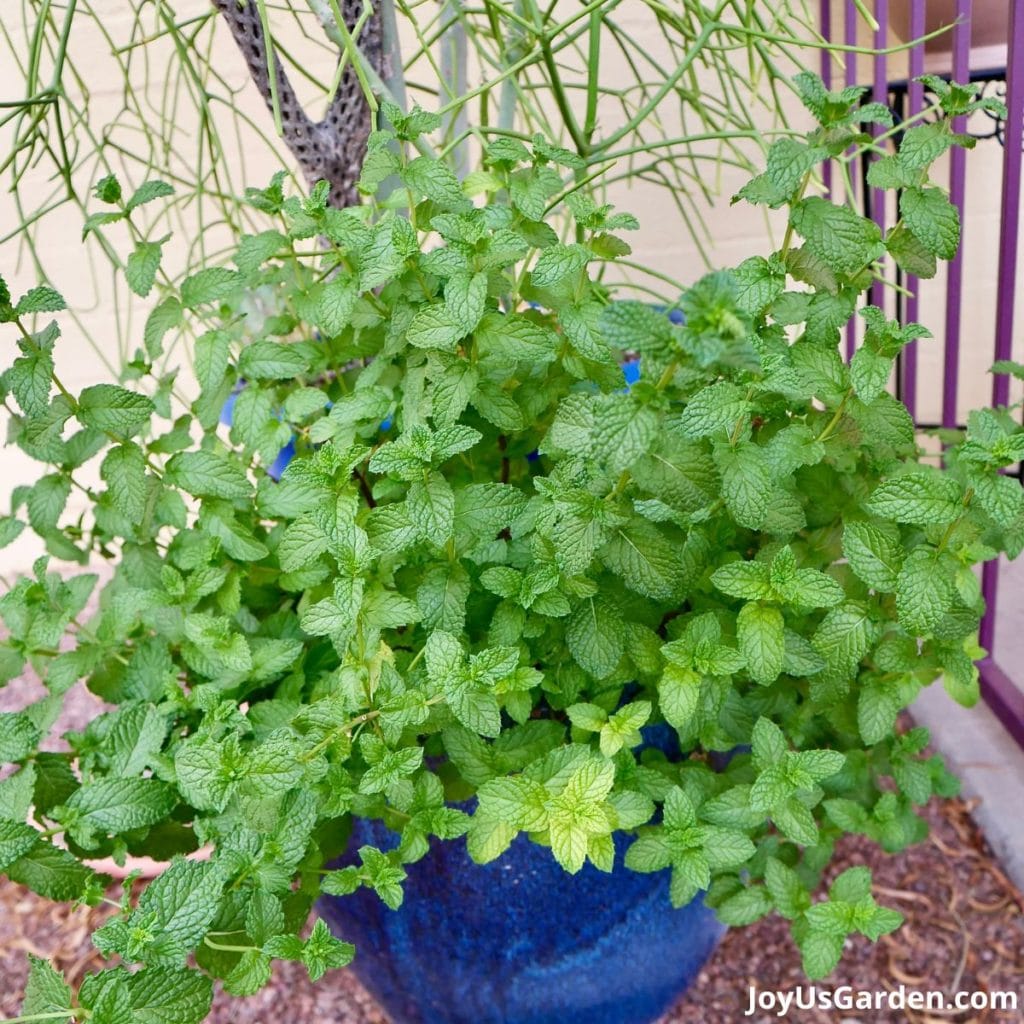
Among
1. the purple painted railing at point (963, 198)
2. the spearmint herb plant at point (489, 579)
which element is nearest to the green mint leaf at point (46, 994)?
the spearmint herb plant at point (489, 579)

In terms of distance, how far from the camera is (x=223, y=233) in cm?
196

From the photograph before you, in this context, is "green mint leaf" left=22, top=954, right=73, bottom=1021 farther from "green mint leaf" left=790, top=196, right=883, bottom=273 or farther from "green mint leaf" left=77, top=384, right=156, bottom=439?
"green mint leaf" left=790, top=196, right=883, bottom=273

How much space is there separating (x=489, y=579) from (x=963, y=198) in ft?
3.14

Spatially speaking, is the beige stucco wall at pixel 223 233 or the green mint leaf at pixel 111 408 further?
the beige stucco wall at pixel 223 233

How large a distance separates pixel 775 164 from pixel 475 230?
0.69ft

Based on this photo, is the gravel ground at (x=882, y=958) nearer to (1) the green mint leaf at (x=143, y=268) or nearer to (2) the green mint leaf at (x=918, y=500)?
(2) the green mint leaf at (x=918, y=500)

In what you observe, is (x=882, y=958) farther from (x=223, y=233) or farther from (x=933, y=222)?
(x=223, y=233)

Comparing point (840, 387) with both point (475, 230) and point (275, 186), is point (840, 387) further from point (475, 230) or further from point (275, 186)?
point (275, 186)

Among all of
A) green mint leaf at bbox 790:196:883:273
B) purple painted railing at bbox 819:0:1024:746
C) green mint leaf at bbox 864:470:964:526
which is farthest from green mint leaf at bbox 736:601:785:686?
purple painted railing at bbox 819:0:1024:746

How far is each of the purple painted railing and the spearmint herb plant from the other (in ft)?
1.17

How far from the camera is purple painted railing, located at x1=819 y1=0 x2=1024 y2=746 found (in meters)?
1.07

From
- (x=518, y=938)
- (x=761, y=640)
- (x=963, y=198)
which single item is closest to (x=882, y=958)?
(x=518, y=938)

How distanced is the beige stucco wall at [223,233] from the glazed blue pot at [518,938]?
3.46 feet

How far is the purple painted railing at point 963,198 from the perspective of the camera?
107 cm
